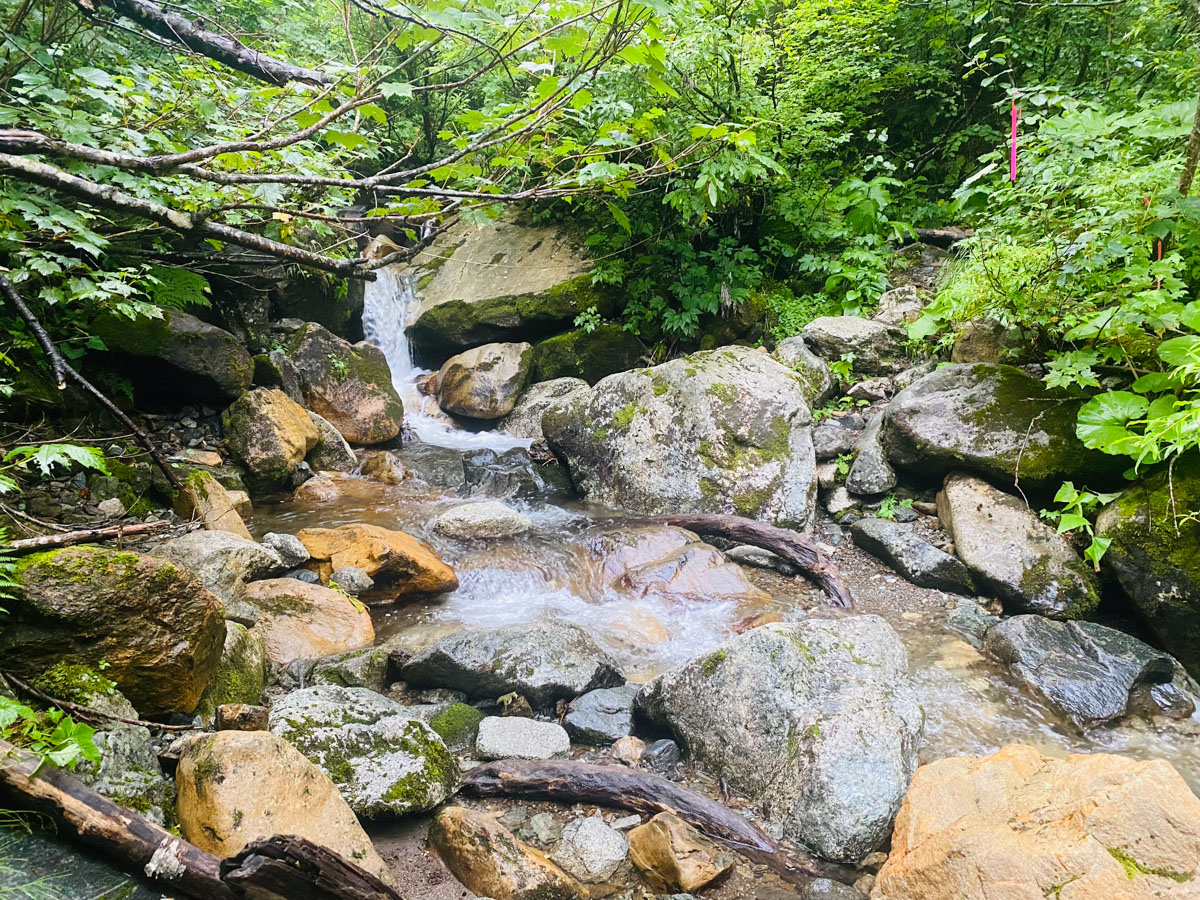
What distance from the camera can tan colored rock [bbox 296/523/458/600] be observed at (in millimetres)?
5721

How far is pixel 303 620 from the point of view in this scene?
4.89 metres

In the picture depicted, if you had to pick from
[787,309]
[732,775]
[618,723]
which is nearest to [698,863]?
[732,775]

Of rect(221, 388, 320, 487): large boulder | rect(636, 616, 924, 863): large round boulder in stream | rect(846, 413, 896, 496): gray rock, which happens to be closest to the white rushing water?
rect(221, 388, 320, 487): large boulder

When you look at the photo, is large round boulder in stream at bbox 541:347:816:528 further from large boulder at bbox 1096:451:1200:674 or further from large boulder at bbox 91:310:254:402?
large boulder at bbox 91:310:254:402

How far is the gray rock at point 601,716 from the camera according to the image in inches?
157

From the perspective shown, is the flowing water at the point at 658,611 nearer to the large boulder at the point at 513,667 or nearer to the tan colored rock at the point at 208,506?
the large boulder at the point at 513,667

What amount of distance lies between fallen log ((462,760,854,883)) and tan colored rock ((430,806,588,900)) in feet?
1.43

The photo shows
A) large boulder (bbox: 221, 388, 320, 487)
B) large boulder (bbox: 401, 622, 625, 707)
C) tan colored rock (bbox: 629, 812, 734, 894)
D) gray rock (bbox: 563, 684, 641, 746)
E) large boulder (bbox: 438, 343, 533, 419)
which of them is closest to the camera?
tan colored rock (bbox: 629, 812, 734, 894)

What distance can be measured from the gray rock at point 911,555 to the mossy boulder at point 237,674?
5453 millimetres

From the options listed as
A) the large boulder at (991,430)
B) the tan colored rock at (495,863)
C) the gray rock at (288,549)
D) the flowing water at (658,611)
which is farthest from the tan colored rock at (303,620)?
the large boulder at (991,430)

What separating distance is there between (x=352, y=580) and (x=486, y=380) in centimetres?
547

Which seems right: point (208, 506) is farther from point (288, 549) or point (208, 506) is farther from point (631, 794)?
point (631, 794)

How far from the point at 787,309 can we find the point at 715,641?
19.4ft

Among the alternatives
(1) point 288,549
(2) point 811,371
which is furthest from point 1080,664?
(1) point 288,549
